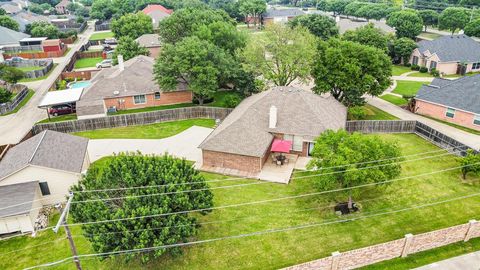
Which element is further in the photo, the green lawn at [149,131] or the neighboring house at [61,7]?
the neighboring house at [61,7]

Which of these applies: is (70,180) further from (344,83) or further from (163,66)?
(344,83)

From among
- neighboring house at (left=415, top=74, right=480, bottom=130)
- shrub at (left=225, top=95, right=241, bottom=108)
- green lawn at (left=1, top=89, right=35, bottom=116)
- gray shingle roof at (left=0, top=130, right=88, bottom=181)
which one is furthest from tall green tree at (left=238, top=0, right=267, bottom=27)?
gray shingle roof at (left=0, top=130, right=88, bottom=181)

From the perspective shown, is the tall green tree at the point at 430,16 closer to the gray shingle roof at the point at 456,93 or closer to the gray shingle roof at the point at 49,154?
the gray shingle roof at the point at 456,93

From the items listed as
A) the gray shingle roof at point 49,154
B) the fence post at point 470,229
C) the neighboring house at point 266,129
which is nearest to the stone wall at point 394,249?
Answer: the fence post at point 470,229

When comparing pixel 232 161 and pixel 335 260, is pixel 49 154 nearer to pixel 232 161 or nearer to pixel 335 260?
→ pixel 232 161

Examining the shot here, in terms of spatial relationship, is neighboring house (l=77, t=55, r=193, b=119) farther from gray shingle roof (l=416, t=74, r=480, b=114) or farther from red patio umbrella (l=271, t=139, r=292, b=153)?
gray shingle roof (l=416, t=74, r=480, b=114)

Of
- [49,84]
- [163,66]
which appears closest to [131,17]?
[49,84]

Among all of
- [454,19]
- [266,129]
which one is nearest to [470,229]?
[266,129]
